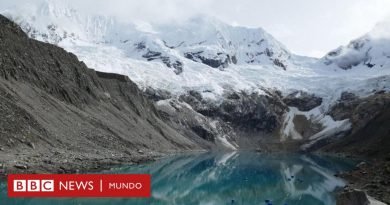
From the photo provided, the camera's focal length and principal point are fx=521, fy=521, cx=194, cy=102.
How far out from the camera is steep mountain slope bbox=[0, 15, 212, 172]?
8131 centimetres

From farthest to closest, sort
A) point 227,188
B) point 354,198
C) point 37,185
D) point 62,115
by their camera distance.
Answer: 1. point 62,115
2. point 227,188
3. point 354,198
4. point 37,185

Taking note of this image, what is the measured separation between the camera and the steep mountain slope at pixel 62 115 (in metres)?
81.3

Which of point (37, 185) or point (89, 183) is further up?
point (37, 185)

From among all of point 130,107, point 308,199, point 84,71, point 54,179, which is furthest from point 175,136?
point 54,179

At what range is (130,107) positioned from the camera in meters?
177

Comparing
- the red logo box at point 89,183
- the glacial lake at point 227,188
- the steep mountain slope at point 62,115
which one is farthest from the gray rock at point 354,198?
the steep mountain slope at point 62,115

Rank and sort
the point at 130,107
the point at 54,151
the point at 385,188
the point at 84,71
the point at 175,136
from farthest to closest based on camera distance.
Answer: the point at 175,136
the point at 130,107
the point at 84,71
the point at 54,151
the point at 385,188

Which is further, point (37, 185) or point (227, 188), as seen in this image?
point (227, 188)

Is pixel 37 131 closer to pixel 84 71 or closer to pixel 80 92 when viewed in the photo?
pixel 80 92

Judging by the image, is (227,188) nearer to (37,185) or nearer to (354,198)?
(354,198)

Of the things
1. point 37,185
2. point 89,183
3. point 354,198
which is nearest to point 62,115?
point 37,185

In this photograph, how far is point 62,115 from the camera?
113 m

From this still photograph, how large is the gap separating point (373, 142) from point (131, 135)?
251ft

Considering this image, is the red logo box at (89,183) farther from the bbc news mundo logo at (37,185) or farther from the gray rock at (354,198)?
the gray rock at (354,198)
